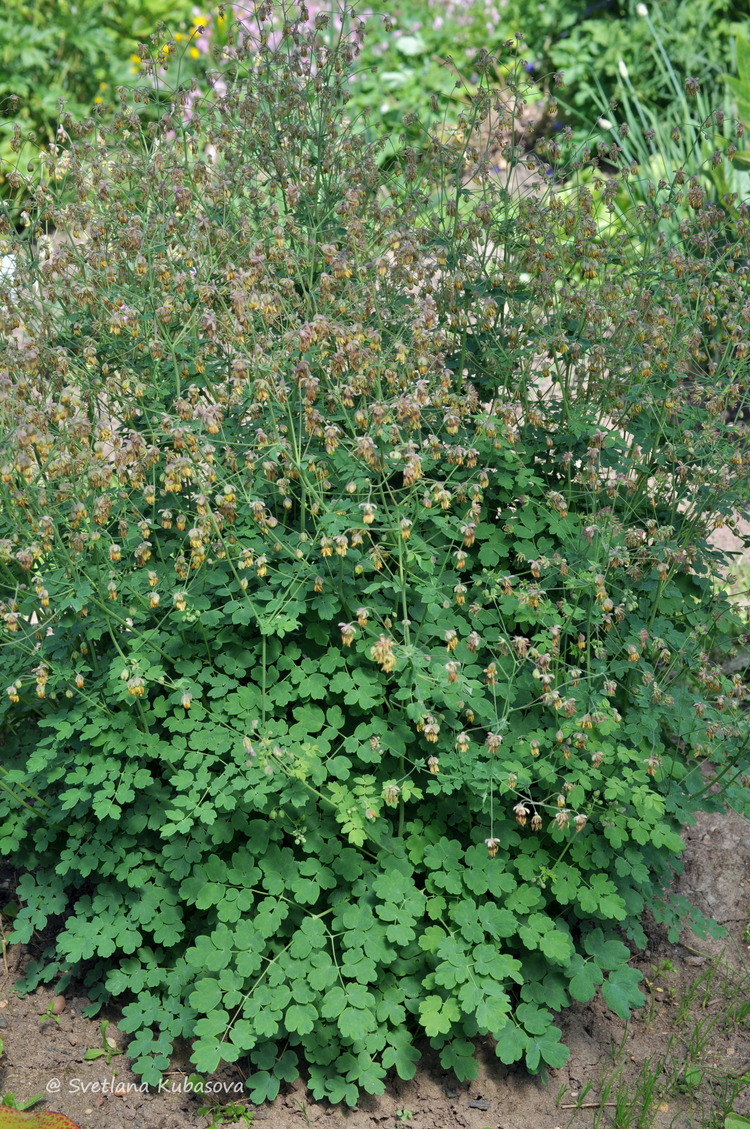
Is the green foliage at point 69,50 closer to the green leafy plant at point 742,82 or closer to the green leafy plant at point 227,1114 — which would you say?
the green leafy plant at point 742,82

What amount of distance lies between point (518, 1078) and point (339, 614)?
57.9 inches

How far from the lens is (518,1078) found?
3.26 metres

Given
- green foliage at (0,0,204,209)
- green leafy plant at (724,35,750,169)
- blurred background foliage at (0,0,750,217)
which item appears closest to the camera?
green leafy plant at (724,35,750,169)

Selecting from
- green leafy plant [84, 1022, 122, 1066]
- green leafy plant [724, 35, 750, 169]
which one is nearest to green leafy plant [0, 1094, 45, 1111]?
green leafy plant [84, 1022, 122, 1066]

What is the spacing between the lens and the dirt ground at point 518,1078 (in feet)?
10.2

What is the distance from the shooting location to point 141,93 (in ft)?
12.0

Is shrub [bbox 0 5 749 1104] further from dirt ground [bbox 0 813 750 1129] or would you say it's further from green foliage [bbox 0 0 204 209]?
green foliage [bbox 0 0 204 209]

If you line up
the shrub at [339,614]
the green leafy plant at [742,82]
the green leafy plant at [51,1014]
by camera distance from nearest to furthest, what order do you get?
1. the shrub at [339,614]
2. the green leafy plant at [51,1014]
3. the green leafy plant at [742,82]

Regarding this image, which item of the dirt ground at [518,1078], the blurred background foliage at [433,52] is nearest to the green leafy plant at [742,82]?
the blurred background foliage at [433,52]

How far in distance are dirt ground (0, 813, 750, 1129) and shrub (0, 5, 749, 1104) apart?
120mm

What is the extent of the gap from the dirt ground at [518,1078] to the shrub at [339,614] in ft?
0.39

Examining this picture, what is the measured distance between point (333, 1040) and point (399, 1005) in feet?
0.73

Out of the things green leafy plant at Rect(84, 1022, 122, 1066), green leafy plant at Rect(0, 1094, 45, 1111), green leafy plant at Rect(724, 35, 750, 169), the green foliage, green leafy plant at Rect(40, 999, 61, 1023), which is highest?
green leafy plant at Rect(724, 35, 750, 169)

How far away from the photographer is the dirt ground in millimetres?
3104
